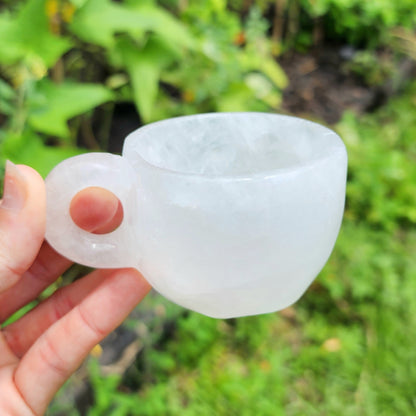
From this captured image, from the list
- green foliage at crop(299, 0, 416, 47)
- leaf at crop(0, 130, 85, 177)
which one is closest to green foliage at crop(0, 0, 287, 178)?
leaf at crop(0, 130, 85, 177)

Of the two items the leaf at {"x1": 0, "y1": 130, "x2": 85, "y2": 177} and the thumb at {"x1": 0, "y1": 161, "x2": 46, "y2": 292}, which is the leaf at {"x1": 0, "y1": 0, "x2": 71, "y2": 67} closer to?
the leaf at {"x1": 0, "y1": 130, "x2": 85, "y2": 177}

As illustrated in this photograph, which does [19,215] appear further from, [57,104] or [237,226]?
[57,104]

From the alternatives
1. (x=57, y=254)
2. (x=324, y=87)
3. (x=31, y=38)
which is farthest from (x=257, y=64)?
(x=57, y=254)

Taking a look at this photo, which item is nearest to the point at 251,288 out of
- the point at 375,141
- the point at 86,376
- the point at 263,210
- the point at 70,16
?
the point at 263,210

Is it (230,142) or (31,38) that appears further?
(31,38)

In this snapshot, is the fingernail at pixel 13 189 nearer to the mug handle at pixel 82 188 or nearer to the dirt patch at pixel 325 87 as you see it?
the mug handle at pixel 82 188

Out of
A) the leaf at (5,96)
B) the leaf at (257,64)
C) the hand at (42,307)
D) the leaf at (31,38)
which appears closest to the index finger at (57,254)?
the hand at (42,307)
